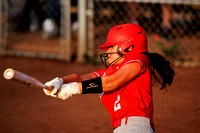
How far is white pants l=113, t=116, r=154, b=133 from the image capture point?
2395 mm

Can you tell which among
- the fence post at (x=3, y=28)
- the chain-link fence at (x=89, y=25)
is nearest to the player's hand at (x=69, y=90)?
the chain-link fence at (x=89, y=25)

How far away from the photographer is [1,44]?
8.09 m

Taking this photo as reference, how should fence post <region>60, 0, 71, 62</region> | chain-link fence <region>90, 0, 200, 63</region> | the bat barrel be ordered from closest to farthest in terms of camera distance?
the bat barrel
fence post <region>60, 0, 71, 62</region>
chain-link fence <region>90, 0, 200, 63</region>

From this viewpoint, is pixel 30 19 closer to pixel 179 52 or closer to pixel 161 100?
pixel 179 52

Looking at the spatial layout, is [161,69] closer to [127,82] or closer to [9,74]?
[127,82]

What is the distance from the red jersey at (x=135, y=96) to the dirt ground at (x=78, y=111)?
894mm

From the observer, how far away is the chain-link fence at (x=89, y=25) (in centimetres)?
743

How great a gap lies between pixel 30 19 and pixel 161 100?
6998 mm

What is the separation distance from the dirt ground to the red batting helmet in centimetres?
92

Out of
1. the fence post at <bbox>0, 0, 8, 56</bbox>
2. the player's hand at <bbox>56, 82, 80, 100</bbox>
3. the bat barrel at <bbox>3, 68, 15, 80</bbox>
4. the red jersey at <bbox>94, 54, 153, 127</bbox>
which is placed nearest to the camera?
the bat barrel at <bbox>3, 68, 15, 80</bbox>

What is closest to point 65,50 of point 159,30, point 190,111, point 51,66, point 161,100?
point 51,66

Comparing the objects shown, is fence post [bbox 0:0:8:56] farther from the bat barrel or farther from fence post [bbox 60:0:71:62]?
the bat barrel

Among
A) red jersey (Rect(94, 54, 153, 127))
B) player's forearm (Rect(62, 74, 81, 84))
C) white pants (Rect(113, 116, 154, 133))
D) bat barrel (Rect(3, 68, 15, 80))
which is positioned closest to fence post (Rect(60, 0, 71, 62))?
player's forearm (Rect(62, 74, 81, 84))

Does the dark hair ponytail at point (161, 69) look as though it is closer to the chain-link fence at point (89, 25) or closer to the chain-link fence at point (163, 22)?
the chain-link fence at point (89, 25)
